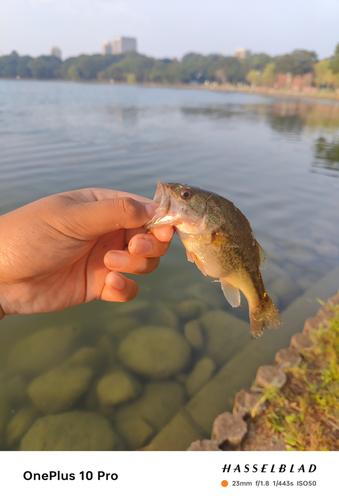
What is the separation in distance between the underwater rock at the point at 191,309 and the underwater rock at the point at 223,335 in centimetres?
16

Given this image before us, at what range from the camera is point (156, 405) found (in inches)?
165

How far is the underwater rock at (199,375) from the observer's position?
4.41m

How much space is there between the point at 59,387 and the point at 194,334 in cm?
222

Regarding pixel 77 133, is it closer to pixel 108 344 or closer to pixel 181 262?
pixel 181 262

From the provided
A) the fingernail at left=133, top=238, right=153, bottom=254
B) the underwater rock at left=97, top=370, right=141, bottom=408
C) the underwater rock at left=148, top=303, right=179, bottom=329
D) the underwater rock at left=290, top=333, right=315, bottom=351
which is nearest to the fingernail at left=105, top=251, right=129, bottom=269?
the fingernail at left=133, top=238, right=153, bottom=254

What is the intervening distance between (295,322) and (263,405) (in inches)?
91.5

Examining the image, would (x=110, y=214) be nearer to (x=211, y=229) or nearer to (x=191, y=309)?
(x=211, y=229)

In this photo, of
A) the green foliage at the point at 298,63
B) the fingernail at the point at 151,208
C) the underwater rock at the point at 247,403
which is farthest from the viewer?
the green foliage at the point at 298,63

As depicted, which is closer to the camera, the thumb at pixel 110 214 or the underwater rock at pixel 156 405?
the thumb at pixel 110 214

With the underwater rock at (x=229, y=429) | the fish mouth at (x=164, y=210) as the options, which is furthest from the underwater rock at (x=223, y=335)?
the fish mouth at (x=164, y=210)

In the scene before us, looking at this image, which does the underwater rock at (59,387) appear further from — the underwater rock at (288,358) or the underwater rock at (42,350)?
the underwater rock at (288,358)

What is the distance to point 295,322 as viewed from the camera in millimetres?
5441

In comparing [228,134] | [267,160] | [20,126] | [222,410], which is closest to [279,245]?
[222,410]

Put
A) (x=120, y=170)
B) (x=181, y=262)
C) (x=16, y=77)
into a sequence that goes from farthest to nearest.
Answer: (x=16, y=77)
(x=120, y=170)
(x=181, y=262)
